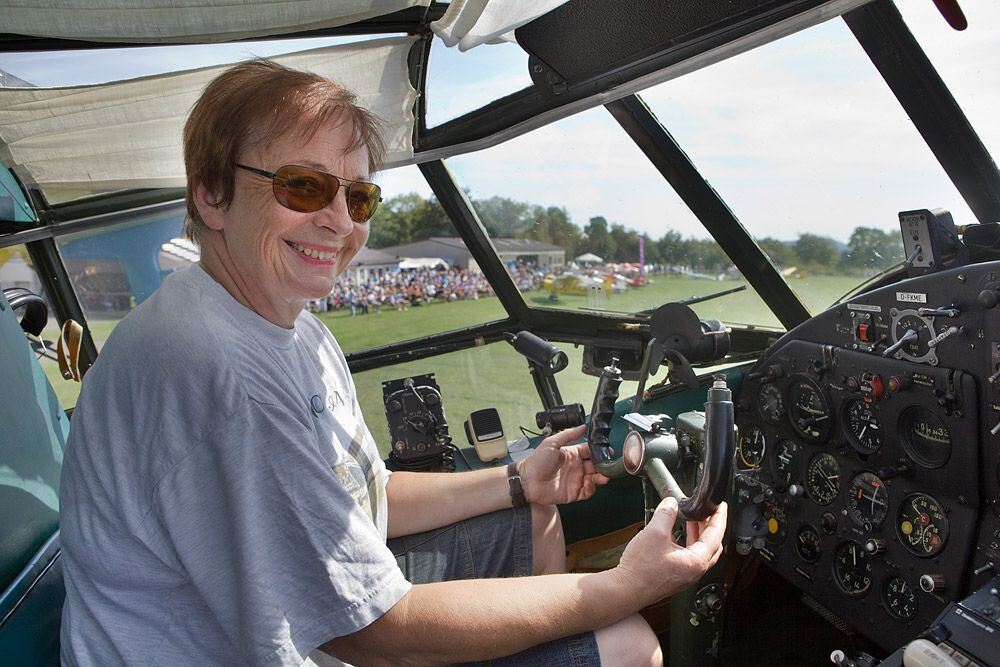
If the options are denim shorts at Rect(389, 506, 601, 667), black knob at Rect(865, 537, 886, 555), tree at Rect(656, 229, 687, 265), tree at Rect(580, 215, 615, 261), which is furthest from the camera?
tree at Rect(580, 215, 615, 261)

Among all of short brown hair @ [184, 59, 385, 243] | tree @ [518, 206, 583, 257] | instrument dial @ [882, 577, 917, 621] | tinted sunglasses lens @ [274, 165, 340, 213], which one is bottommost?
instrument dial @ [882, 577, 917, 621]

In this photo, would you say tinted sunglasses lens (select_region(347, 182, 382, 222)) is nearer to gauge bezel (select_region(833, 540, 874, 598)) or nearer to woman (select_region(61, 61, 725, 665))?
woman (select_region(61, 61, 725, 665))

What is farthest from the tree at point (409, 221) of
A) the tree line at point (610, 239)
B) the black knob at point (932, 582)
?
the black knob at point (932, 582)

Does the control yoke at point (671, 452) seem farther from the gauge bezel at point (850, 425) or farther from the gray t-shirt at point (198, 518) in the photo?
the gauge bezel at point (850, 425)

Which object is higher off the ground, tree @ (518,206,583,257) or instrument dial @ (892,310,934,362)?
tree @ (518,206,583,257)

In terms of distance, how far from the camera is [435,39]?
108 inches

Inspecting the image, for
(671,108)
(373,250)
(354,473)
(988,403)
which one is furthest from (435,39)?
(373,250)

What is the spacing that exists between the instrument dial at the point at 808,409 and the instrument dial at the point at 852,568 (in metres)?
0.37

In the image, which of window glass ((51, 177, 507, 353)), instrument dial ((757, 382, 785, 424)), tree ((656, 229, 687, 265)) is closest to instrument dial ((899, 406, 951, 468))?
instrument dial ((757, 382, 785, 424))

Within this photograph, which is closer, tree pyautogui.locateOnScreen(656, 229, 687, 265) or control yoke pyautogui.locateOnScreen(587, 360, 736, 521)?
control yoke pyautogui.locateOnScreen(587, 360, 736, 521)

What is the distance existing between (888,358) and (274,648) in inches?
75.2

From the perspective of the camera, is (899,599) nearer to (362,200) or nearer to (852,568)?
(852,568)

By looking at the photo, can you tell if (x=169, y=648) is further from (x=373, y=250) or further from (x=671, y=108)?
(x=373, y=250)

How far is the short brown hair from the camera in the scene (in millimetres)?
1283
